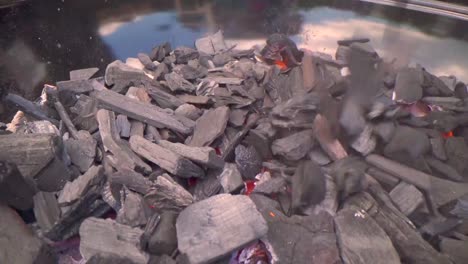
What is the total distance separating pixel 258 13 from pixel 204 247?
127 cm

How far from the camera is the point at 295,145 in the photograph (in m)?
1.06

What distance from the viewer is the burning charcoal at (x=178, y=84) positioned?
135 centimetres

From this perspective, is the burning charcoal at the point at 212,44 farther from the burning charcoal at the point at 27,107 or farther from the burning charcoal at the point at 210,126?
the burning charcoal at the point at 27,107

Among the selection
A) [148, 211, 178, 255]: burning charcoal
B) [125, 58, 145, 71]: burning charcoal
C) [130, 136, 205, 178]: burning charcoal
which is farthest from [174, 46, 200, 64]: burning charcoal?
[148, 211, 178, 255]: burning charcoal

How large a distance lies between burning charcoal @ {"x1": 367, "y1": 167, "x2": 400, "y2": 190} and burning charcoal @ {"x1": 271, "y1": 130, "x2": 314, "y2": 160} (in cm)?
19

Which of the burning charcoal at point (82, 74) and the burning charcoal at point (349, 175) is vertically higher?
the burning charcoal at point (82, 74)

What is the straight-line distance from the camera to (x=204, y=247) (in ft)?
2.65

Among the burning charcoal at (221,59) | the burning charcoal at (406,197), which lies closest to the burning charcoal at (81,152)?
the burning charcoal at (221,59)

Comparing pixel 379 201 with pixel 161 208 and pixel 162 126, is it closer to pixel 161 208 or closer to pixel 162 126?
pixel 161 208

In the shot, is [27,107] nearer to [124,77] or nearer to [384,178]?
[124,77]

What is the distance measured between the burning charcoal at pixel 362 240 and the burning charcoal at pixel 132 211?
1.66ft

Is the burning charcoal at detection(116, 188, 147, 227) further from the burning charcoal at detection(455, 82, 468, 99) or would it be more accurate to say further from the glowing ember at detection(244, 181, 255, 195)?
the burning charcoal at detection(455, 82, 468, 99)

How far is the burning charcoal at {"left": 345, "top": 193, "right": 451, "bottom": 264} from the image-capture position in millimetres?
801

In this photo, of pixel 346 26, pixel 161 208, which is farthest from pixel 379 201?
pixel 346 26
